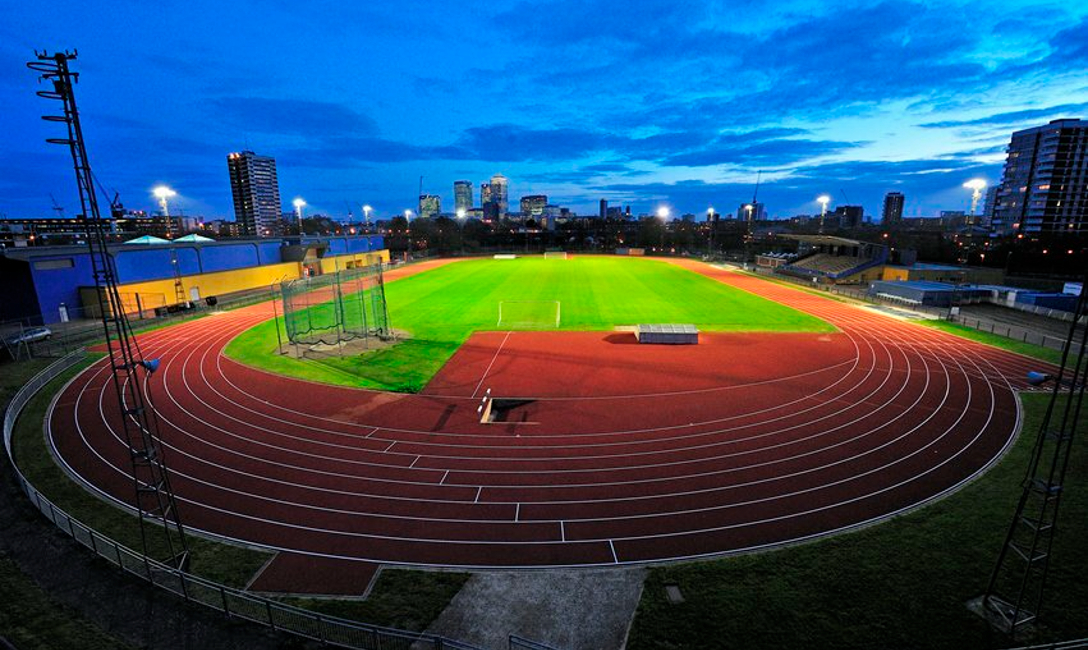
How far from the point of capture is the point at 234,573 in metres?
10.8

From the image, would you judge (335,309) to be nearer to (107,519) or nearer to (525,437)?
(107,519)

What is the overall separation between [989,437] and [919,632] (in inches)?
487

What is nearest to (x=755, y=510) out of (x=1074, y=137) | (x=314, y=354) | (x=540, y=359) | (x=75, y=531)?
(x=540, y=359)

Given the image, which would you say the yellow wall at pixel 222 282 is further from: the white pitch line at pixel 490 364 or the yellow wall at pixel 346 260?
the white pitch line at pixel 490 364

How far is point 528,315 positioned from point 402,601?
98.1 ft

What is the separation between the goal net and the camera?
35.2m

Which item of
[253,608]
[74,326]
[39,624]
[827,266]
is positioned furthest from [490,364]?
[827,266]

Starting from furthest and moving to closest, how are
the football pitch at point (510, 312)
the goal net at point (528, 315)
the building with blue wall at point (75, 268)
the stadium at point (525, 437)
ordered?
the goal net at point (528, 315) < the building with blue wall at point (75, 268) < the football pitch at point (510, 312) < the stadium at point (525, 437)

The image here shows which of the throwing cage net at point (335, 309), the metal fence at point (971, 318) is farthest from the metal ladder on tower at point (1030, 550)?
the throwing cage net at point (335, 309)

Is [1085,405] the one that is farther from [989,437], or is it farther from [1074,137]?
[1074,137]

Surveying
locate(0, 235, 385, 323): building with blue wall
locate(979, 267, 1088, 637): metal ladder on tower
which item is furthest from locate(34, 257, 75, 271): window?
locate(979, 267, 1088, 637): metal ladder on tower

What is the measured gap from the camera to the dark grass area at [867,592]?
9094 mm

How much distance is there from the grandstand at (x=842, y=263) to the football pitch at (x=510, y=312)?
1320cm

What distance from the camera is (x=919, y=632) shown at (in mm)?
9148
